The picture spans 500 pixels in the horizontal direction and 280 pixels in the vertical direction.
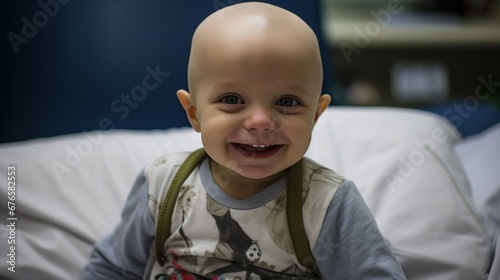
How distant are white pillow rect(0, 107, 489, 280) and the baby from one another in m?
0.23

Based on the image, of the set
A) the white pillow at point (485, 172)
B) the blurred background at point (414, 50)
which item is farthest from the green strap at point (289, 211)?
the blurred background at point (414, 50)

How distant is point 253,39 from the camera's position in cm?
67

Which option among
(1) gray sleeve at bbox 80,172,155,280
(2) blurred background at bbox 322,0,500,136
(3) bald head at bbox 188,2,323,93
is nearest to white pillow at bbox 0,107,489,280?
(1) gray sleeve at bbox 80,172,155,280

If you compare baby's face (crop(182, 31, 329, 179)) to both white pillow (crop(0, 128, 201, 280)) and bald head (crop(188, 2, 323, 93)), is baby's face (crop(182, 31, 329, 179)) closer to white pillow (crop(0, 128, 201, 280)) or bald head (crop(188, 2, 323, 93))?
bald head (crop(188, 2, 323, 93))

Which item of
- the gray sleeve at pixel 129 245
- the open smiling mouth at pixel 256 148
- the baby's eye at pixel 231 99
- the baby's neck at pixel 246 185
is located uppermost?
the baby's eye at pixel 231 99

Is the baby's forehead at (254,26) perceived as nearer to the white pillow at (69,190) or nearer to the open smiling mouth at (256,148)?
the open smiling mouth at (256,148)

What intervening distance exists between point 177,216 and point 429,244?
18.3 inches

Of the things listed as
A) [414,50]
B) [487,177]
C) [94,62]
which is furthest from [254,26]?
[414,50]

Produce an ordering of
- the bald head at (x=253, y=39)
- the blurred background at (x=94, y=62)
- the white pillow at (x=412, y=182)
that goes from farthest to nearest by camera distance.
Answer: the blurred background at (x=94, y=62)
the white pillow at (x=412, y=182)
the bald head at (x=253, y=39)

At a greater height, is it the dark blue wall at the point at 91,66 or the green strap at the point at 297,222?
the dark blue wall at the point at 91,66

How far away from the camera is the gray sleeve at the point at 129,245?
85cm

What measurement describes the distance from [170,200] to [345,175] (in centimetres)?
49

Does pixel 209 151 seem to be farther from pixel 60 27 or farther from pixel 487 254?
pixel 60 27

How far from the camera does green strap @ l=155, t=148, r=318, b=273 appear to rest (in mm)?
754
